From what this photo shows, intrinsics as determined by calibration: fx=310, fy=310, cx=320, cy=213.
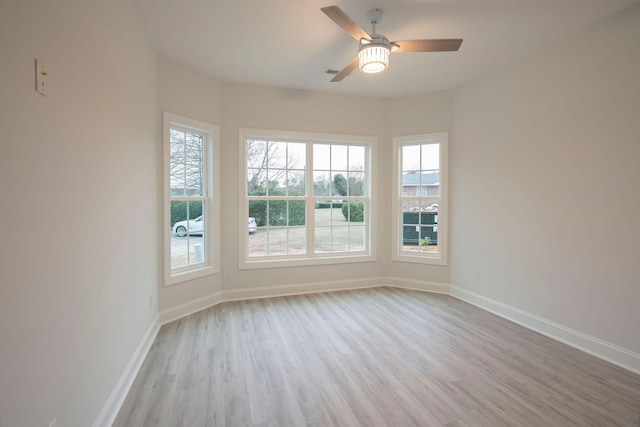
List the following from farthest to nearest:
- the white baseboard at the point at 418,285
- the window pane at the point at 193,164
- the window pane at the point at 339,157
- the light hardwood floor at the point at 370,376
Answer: the window pane at the point at 339,157 < the white baseboard at the point at 418,285 < the window pane at the point at 193,164 < the light hardwood floor at the point at 370,376

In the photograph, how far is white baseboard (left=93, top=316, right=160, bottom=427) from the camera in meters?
1.81

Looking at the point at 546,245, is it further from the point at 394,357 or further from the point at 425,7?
the point at 425,7

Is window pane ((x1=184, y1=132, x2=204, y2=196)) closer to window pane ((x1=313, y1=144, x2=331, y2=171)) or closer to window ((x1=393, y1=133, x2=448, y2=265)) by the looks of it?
window pane ((x1=313, y1=144, x2=331, y2=171))

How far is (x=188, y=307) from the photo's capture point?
11.9 ft

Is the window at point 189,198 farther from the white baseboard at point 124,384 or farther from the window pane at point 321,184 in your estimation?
the window pane at point 321,184

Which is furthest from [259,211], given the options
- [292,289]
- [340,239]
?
[340,239]

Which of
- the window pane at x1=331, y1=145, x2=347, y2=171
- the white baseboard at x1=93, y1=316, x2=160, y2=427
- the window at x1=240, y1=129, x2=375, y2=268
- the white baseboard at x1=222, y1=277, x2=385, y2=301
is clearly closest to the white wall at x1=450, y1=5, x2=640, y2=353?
the white baseboard at x1=222, y1=277, x2=385, y2=301

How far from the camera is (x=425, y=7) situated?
2.48 meters

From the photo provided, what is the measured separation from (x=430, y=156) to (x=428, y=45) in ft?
7.47

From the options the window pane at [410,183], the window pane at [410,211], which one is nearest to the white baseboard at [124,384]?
the window pane at [410,211]

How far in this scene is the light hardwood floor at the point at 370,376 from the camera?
1.94m

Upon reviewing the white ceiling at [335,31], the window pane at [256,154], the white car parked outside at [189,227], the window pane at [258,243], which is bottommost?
the window pane at [258,243]

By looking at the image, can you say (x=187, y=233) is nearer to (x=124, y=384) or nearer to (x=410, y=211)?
(x=124, y=384)

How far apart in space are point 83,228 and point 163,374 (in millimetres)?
1395
